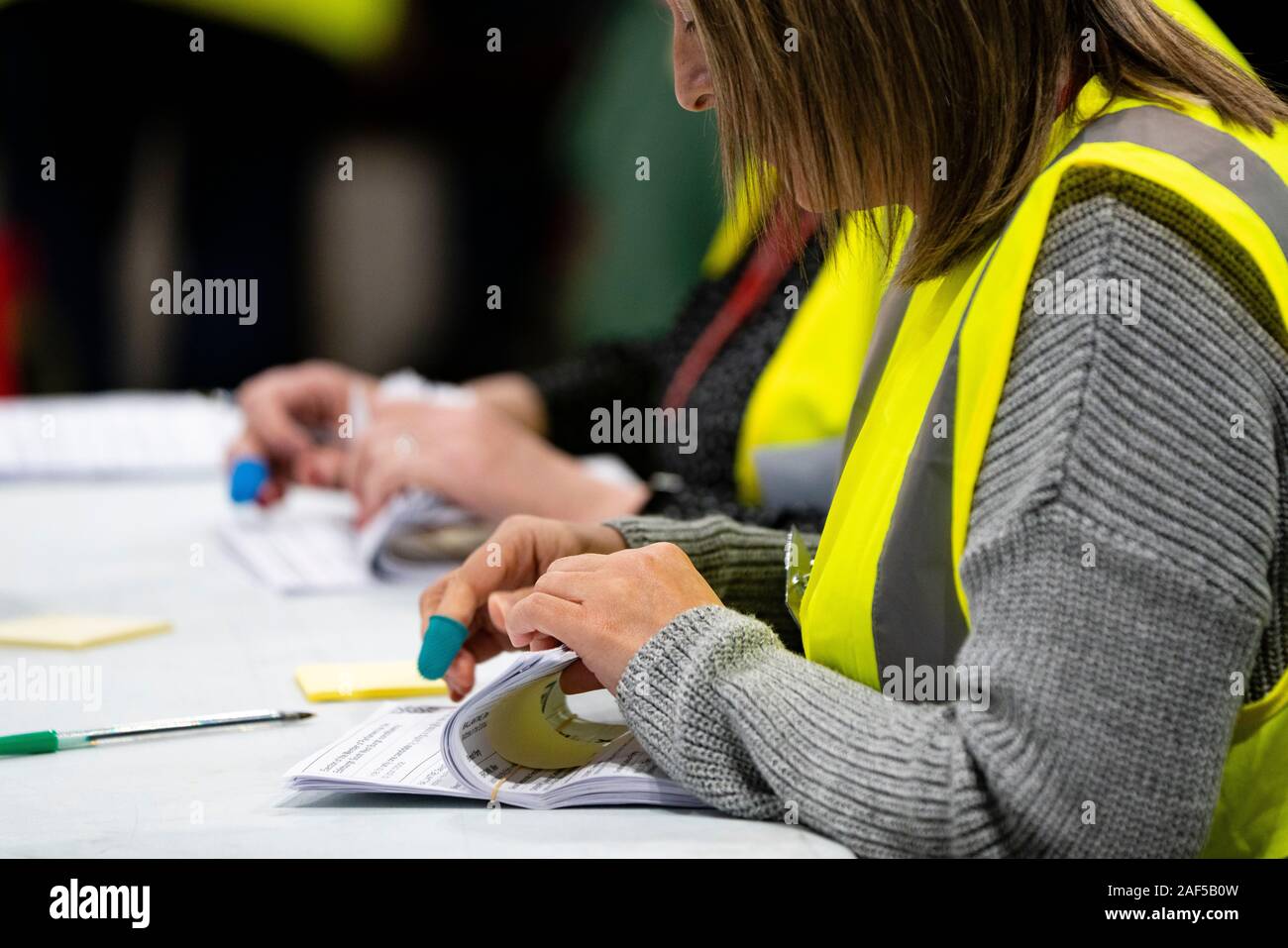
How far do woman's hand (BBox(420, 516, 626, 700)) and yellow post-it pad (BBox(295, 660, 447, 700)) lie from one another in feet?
0.23

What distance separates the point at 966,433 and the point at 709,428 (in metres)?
0.82

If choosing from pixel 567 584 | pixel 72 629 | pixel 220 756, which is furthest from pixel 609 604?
pixel 72 629

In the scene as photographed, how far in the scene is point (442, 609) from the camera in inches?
33.8

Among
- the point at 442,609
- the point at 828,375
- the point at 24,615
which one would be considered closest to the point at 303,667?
the point at 442,609

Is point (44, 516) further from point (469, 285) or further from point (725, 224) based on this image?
point (469, 285)

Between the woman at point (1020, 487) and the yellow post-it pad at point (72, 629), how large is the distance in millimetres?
500

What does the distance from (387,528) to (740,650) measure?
2.46 ft

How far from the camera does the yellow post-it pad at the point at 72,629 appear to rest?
1059 mm

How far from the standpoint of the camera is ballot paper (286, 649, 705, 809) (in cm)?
69

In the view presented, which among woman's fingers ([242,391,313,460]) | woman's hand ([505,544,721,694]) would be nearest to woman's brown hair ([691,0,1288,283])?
woman's hand ([505,544,721,694])

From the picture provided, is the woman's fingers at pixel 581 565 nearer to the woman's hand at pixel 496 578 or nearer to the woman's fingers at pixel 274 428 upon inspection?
the woman's hand at pixel 496 578

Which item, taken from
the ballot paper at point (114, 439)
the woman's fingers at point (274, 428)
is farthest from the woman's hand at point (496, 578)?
the ballot paper at point (114, 439)
